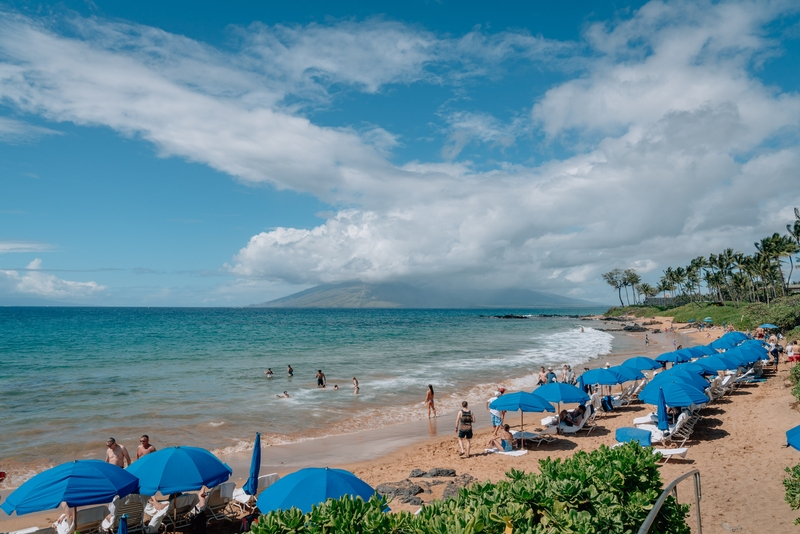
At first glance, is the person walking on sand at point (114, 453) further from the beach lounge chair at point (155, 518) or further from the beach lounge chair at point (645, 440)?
the beach lounge chair at point (645, 440)

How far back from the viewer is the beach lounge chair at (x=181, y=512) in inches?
372

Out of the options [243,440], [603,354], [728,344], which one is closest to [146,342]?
[243,440]

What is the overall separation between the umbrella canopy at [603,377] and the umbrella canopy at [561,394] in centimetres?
263

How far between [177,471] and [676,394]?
12683mm

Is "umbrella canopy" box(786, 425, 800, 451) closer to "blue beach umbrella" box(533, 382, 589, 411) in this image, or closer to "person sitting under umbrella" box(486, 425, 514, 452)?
"blue beach umbrella" box(533, 382, 589, 411)

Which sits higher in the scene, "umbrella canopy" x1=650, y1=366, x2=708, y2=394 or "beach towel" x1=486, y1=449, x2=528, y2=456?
"umbrella canopy" x1=650, y1=366, x2=708, y2=394

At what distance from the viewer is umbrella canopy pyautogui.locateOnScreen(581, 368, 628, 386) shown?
17719 millimetres

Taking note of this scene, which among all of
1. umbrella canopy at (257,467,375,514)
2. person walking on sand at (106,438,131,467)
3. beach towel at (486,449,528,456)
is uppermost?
umbrella canopy at (257,467,375,514)

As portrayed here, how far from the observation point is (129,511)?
357 inches

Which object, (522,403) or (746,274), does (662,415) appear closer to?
(522,403)

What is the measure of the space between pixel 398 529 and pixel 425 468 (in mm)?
9581

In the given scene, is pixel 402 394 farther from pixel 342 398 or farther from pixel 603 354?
pixel 603 354

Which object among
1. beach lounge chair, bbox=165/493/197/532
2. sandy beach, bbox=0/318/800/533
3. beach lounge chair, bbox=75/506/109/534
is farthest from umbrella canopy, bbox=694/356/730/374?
beach lounge chair, bbox=75/506/109/534

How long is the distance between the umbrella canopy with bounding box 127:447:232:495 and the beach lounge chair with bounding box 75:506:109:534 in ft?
2.70
